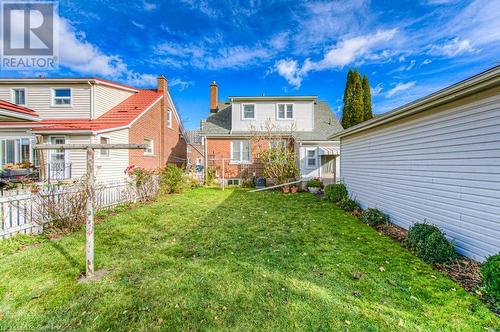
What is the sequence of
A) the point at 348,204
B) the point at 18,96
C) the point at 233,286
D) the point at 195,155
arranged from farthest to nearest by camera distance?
the point at 195,155
the point at 18,96
the point at 348,204
the point at 233,286

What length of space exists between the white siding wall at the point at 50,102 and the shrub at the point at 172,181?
23.6ft

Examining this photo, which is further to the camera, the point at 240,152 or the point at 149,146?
the point at 240,152

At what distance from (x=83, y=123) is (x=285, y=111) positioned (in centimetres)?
1434

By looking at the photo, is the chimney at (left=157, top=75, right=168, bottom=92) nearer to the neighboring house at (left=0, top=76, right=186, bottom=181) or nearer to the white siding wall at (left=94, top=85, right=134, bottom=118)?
the neighboring house at (left=0, top=76, right=186, bottom=181)

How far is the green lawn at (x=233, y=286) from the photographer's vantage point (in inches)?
109

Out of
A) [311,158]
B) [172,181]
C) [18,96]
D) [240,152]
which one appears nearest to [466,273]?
[172,181]

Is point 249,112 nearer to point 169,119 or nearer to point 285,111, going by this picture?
point 285,111

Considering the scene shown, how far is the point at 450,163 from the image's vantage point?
4910 millimetres

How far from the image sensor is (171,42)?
1504 centimetres

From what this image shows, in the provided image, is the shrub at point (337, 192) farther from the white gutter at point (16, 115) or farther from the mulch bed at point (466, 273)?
the white gutter at point (16, 115)

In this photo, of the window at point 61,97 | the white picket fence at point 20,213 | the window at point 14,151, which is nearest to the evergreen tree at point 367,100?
the white picket fence at point 20,213

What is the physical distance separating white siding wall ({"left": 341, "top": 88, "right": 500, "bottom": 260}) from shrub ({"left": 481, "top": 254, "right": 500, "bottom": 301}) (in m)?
1.11

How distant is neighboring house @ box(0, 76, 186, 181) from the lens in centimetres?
1244

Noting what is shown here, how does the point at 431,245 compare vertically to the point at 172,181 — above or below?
below
